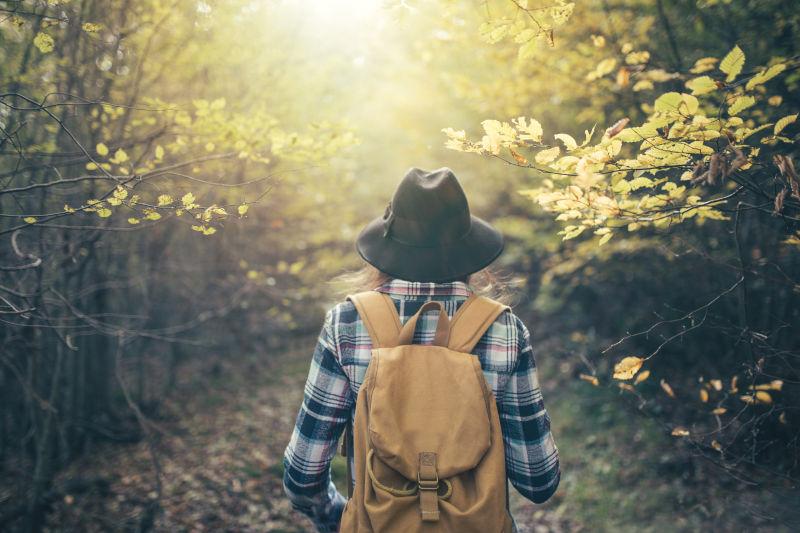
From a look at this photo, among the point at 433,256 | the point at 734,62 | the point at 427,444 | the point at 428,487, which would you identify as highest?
the point at 734,62

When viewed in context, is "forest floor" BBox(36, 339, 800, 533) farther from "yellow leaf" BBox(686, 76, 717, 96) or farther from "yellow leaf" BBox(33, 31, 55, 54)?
"yellow leaf" BBox(33, 31, 55, 54)

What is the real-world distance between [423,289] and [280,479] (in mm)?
4380

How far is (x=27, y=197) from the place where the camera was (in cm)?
369

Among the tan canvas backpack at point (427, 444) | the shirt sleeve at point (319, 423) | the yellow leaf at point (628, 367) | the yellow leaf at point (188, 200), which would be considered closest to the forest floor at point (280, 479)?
the yellow leaf at point (628, 367)

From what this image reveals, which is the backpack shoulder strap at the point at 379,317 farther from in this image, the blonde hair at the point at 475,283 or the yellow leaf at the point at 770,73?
the yellow leaf at the point at 770,73

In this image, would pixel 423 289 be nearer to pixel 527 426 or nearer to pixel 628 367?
pixel 527 426

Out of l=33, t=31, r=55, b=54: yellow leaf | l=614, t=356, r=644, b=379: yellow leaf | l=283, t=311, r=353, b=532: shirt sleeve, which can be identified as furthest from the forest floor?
l=33, t=31, r=55, b=54: yellow leaf

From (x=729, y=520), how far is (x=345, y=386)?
3562mm

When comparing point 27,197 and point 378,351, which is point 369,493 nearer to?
point 378,351

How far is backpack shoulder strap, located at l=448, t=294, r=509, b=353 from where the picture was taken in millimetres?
1548

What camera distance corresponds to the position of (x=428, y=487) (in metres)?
1.41

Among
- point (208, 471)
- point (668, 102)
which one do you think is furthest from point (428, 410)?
point (208, 471)

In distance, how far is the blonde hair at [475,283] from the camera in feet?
6.02

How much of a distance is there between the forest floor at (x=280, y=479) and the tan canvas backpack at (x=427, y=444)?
107 inches
